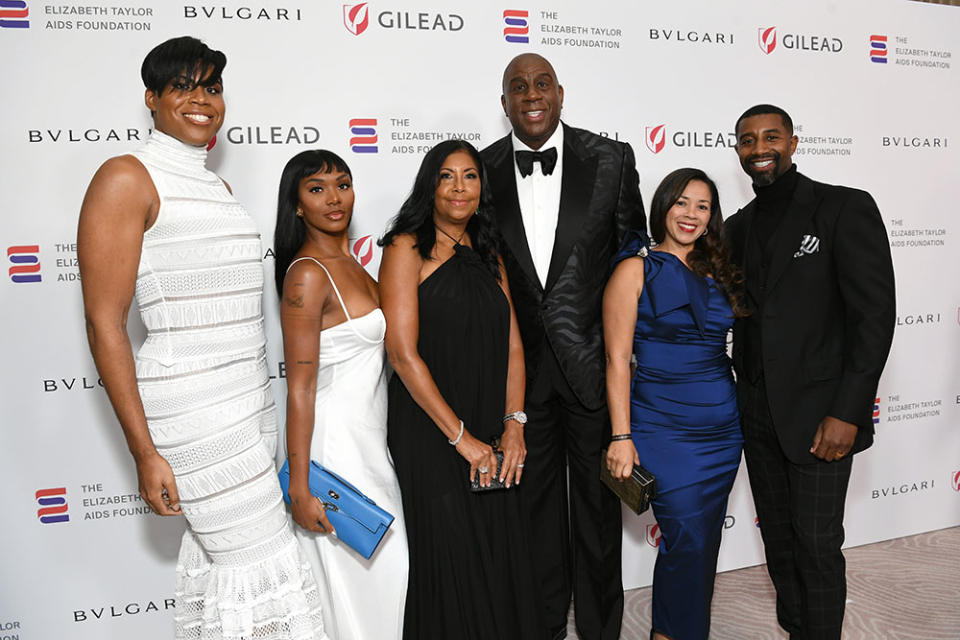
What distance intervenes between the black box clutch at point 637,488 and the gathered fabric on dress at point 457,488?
417mm

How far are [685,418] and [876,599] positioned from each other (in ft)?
5.43

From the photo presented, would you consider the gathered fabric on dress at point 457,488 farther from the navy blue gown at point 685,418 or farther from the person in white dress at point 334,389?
the navy blue gown at point 685,418

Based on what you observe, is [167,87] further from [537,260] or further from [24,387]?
[24,387]

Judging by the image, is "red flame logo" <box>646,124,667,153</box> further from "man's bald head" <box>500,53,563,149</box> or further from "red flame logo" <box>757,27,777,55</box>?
"man's bald head" <box>500,53,563,149</box>

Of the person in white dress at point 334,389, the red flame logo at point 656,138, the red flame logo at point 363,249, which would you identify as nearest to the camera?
the person in white dress at point 334,389

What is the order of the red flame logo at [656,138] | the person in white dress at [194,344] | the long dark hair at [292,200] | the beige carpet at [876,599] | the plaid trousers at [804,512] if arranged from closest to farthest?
the person in white dress at [194,344]
the long dark hair at [292,200]
the plaid trousers at [804,512]
the beige carpet at [876,599]
the red flame logo at [656,138]

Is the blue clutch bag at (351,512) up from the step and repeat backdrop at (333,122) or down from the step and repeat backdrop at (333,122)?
down

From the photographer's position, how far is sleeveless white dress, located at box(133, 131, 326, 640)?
1588 mm

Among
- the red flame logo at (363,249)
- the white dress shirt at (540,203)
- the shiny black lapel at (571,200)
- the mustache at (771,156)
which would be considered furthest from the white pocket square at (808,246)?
the red flame logo at (363,249)

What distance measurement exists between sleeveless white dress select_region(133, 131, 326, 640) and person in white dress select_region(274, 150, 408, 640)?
0.12 meters

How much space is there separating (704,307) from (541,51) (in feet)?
5.02

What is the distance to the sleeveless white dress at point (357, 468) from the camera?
6.32 feet

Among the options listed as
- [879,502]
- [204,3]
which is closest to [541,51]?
[204,3]

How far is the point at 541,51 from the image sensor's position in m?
2.91
